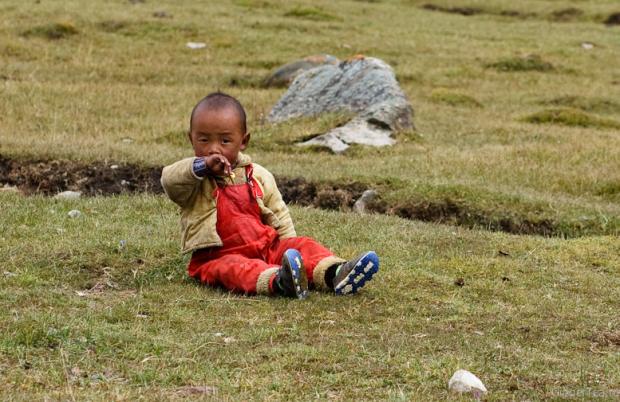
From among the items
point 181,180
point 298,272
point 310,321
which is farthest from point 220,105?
point 310,321

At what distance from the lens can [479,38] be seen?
40.0 metres

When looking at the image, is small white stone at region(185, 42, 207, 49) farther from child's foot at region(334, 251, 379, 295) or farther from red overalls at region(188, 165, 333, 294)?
child's foot at region(334, 251, 379, 295)

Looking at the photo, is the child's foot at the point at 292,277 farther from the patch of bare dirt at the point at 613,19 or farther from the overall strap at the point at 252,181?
the patch of bare dirt at the point at 613,19

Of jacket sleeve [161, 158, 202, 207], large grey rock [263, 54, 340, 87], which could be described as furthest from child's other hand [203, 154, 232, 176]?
large grey rock [263, 54, 340, 87]

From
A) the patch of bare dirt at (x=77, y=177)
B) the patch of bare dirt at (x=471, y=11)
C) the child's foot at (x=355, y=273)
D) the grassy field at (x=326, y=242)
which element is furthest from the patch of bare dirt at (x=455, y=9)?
the child's foot at (x=355, y=273)

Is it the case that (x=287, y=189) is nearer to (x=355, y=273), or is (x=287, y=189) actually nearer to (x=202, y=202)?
(x=202, y=202)

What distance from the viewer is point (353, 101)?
71.3 ft

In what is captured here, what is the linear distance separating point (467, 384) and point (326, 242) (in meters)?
4.91

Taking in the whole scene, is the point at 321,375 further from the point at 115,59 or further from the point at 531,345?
the point at 115,59

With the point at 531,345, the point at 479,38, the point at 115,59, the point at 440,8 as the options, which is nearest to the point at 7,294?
the point at 531,345

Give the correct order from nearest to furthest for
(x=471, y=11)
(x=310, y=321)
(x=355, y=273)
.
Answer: (x=310, y=321), (x=355, y=273), (x=471, y=11)

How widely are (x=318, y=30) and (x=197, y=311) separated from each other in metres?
30.9

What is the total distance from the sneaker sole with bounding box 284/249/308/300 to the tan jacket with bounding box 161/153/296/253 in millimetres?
963

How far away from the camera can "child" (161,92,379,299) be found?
26.8 ft
